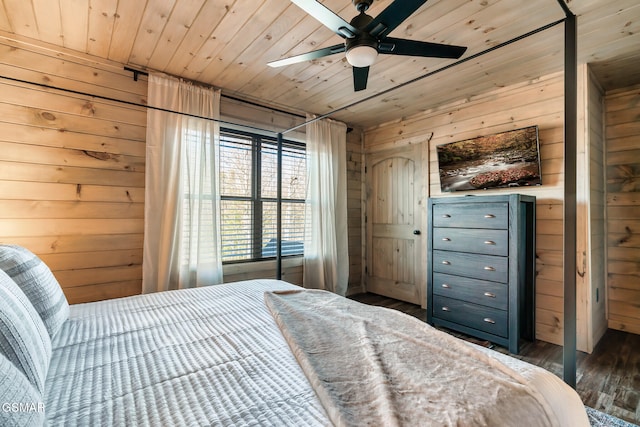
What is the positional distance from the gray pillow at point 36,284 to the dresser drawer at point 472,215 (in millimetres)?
2864

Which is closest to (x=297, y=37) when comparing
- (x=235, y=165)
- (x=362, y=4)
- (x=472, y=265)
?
(x=362, y=4)

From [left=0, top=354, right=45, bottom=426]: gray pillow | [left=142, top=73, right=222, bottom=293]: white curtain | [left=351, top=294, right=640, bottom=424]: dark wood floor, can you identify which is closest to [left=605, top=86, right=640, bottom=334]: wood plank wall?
[left=351, top=294, right=640, bottom=424]: dark wood floor

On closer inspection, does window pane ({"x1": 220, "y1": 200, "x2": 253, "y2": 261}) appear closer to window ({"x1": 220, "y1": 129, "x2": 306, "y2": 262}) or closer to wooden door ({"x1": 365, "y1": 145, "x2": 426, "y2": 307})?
window ({"x1": 220, "y1": 129, "x2": 306, "y2": 262})

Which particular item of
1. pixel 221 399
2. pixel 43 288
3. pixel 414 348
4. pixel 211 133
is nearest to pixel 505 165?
pixel 414 348

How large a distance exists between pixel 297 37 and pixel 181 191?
5.33ft

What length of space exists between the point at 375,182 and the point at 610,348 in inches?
113

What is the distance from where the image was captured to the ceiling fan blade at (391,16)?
49.3 inches

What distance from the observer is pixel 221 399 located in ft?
2.57

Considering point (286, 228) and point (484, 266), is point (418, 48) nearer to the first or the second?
point (484, 266)

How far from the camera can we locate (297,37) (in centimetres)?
206

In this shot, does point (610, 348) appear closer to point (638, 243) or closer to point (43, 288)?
point (638, 243)

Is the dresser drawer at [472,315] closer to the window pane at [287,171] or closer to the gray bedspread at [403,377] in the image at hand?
the gray bedspread at [403,377]

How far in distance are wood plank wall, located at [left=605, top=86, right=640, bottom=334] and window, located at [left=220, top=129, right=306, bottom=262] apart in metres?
3.22

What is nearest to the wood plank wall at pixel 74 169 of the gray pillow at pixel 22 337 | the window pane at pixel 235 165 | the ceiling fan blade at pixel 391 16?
the window pane at pixel 235 165
